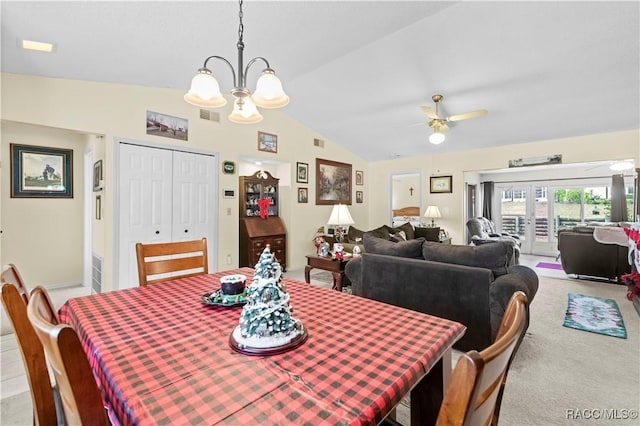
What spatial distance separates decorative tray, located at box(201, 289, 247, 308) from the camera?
1364mm

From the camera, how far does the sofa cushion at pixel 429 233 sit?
18.3 ft

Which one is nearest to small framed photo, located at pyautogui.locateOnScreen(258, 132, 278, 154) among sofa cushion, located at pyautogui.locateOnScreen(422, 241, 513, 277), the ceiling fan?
the ceiling fan

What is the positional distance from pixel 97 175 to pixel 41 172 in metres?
Result: 0.95

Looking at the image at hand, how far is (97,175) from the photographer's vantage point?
3740 mm

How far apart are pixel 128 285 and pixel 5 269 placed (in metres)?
2.84

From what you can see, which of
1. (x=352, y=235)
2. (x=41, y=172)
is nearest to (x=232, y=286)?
(x=352, y=235)

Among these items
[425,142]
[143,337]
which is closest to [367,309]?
[143,337]

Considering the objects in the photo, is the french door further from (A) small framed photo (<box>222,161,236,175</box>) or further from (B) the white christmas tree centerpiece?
(B) the white christmas tree centerpiece

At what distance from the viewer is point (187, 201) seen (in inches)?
162

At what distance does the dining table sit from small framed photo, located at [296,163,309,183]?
434 cm

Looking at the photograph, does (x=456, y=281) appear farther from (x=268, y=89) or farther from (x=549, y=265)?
(x=549, y=265)

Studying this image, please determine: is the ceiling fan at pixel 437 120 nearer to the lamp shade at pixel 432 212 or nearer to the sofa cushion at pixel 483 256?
the sofa cushion at pixel 483 256

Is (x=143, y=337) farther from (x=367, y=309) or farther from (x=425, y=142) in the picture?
(x=425, y=142)

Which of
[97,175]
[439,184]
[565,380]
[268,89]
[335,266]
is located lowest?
[565,380]
